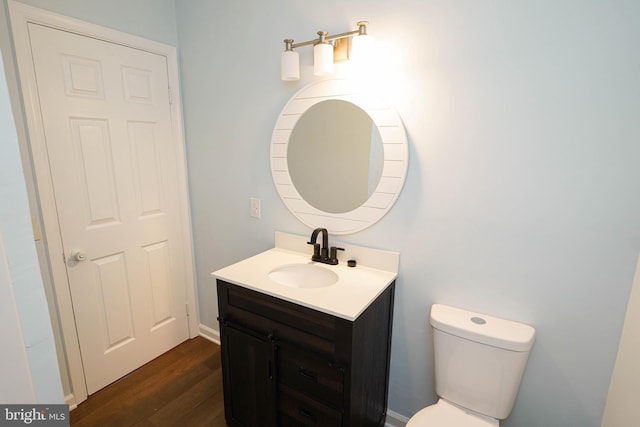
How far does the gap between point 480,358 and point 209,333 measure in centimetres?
197

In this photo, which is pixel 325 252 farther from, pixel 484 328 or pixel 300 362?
pixel 484 328

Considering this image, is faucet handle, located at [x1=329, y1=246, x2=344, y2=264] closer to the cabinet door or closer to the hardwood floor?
the cabinet door

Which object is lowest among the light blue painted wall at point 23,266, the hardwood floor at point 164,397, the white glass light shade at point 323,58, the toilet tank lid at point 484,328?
the hardwood floor at point 164,397

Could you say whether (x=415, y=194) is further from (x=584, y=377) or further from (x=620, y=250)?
(x=584, y=377)

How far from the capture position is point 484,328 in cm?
125

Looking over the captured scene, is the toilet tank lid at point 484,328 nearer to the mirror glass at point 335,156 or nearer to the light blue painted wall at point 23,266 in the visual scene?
the mirror glass at point 335,156

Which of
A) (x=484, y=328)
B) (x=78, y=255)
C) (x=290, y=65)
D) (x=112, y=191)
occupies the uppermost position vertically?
(x=290, y=65)

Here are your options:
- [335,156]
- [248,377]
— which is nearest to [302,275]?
[248,377]

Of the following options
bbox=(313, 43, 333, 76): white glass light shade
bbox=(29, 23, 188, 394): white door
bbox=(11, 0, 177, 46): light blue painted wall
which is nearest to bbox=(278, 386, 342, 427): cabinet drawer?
bbox=(29, 23, 188, 394): white door

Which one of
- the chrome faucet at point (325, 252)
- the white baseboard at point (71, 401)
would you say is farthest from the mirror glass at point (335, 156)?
the white baseboard at point (71, 401)

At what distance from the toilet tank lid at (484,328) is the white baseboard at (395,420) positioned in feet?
2.22

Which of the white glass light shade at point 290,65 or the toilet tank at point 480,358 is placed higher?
the white glass light shade at point 290,65

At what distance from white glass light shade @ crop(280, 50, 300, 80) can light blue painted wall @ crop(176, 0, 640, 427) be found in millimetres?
101

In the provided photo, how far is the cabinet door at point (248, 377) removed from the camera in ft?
4.66
